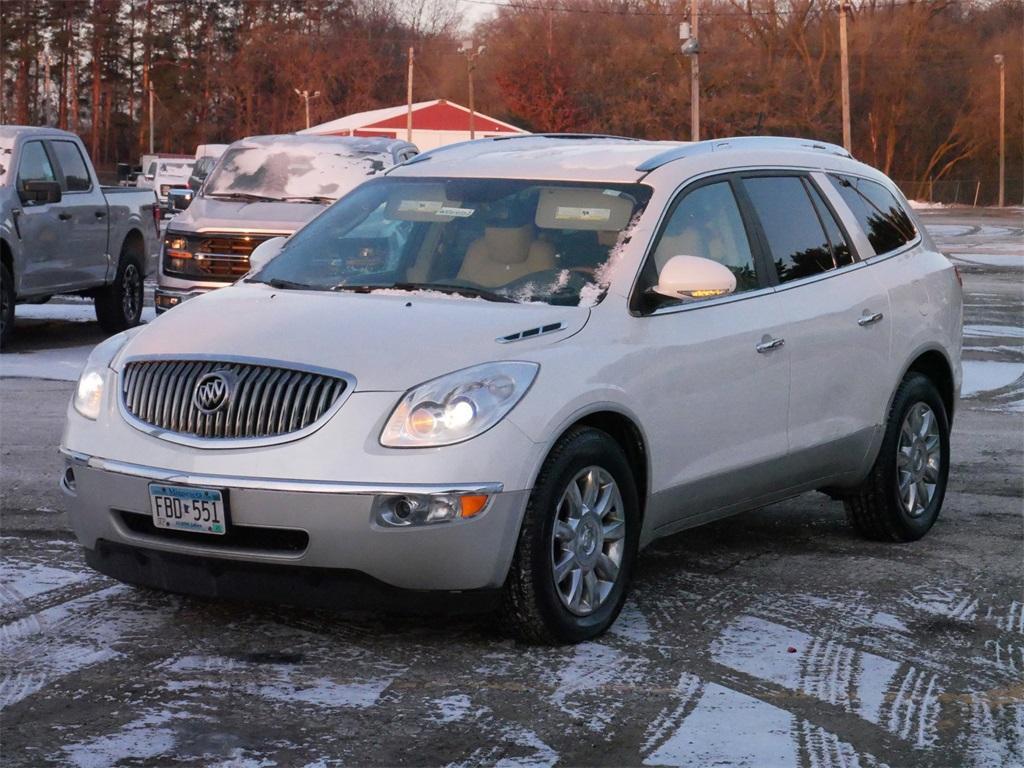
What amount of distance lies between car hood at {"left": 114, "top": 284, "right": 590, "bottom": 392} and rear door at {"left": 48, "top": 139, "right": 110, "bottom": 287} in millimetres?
9977

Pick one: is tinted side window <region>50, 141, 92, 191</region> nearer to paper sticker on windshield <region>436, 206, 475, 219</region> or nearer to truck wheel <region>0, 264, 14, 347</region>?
truck wheel <region>0, 264, 14, 347</region>

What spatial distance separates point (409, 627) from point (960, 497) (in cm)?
382

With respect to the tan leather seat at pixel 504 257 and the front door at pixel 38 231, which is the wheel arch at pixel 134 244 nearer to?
the front door at pixel 38 231

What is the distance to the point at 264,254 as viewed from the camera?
681cm

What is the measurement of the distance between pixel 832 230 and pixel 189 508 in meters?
3.28

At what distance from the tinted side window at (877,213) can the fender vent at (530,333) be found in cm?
233

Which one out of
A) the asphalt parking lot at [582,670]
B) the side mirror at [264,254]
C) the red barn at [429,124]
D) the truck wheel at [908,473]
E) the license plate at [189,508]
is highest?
the red barn at [429,124]

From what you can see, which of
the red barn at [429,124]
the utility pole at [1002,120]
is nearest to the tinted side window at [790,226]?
the red barn at [429,124]

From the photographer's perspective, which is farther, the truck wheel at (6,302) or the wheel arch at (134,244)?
the wheel arch at (134,244)

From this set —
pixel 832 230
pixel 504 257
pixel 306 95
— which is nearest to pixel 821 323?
pixel 832 230

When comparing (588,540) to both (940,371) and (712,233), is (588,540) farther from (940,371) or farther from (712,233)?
(940,371)

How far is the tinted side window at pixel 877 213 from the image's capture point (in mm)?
7488

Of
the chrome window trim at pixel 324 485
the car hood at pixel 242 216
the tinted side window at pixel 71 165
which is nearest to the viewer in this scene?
the chrome window trim at pixel 324 485

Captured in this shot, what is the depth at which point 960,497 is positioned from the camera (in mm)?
8484
